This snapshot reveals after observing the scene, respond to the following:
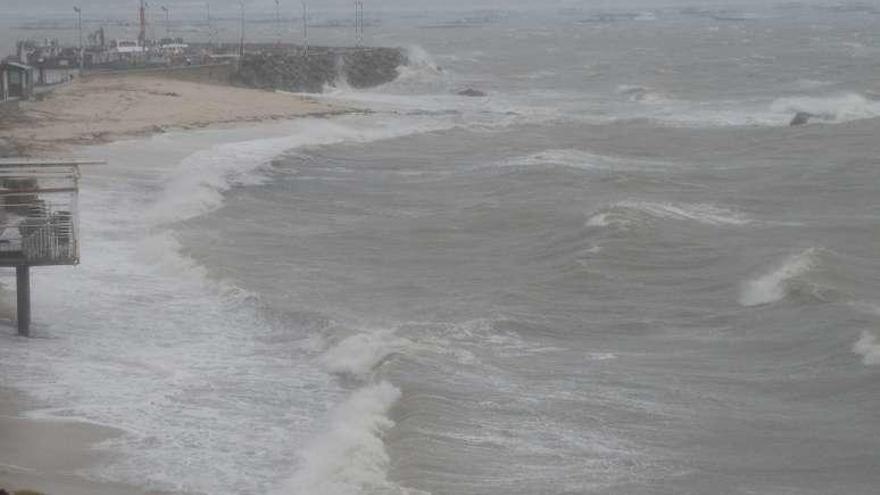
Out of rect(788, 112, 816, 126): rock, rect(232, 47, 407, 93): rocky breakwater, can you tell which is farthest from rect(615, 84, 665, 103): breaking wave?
rect(232, 47, 407, 93): rocky breakwater

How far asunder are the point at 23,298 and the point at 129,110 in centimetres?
2956

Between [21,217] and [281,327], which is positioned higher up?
[21,217]

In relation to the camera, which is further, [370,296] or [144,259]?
[144,259]

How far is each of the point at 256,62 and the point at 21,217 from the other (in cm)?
4832

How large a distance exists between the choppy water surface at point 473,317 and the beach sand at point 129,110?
1598 mm

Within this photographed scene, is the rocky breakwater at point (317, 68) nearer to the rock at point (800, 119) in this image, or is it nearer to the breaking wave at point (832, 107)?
the breaking wave at point (832, 107)

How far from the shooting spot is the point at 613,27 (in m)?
160

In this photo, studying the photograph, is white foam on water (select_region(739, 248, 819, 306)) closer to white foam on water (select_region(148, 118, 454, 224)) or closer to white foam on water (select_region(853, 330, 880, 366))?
white foam on water (select_region(853, 330, 880, 366))

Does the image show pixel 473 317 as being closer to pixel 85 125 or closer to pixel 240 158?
pixel 240 158

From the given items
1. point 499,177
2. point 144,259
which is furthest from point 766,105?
point 144,259

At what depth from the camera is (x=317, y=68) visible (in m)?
74.4

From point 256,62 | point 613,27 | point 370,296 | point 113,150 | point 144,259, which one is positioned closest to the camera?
point 370,296

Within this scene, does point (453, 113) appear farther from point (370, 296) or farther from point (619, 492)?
point (619, 492)

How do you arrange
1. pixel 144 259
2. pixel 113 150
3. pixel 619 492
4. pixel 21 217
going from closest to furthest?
1. pixel 619 492
2. pixel 21 217
3. pixel 144 259
4. pixel 113 150
